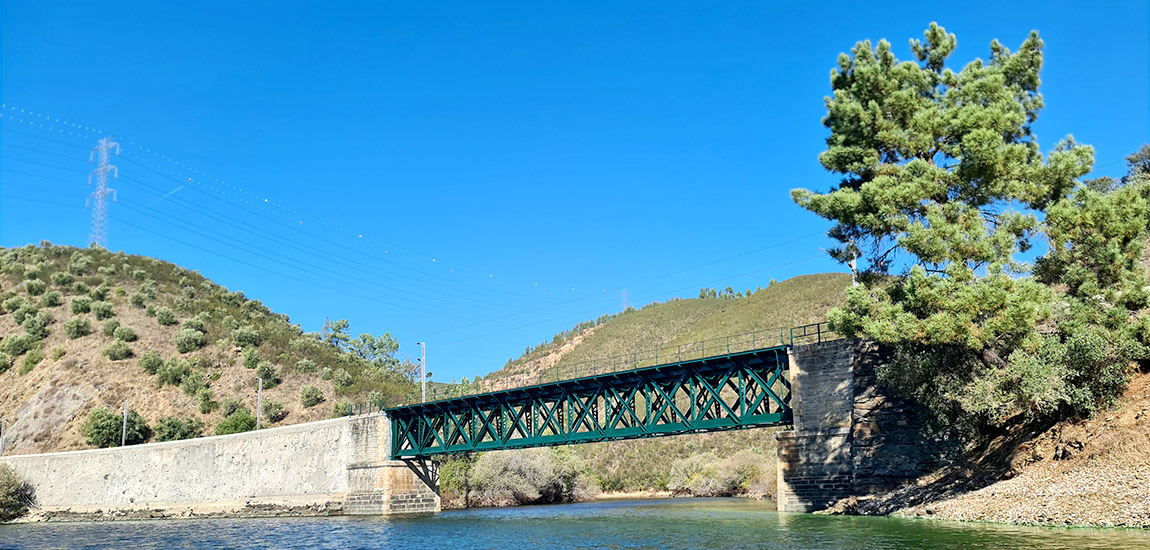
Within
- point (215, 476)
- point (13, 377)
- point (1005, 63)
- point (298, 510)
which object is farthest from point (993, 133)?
point (13, 377)

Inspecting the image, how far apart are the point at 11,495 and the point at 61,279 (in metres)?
54.0

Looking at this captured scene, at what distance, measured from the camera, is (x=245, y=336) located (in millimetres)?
95062

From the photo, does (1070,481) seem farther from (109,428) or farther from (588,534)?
(109,428)

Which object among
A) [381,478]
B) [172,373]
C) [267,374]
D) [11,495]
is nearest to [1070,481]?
[381,478]

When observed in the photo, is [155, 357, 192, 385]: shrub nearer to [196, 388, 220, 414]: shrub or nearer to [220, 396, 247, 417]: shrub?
[196, 388, 220, 414]: shrub

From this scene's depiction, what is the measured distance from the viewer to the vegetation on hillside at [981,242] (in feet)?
87.1

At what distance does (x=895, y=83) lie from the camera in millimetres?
31594

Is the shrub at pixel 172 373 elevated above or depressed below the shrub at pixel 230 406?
above

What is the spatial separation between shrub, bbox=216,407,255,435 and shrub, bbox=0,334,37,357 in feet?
106

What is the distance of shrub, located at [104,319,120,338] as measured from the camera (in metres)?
90.8

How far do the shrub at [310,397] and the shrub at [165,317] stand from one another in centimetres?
2531

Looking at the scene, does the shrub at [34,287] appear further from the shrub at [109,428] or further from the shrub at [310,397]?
the shrub at [310,397]

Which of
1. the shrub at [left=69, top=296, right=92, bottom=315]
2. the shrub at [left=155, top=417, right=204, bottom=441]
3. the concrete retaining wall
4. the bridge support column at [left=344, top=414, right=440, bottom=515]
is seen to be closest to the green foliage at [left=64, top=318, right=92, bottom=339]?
the shrub at [left=69, top=296, right=92, bottom=315]

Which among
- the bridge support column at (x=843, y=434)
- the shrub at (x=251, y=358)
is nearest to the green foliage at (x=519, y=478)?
the bridge support column at (x=843, y=434)
